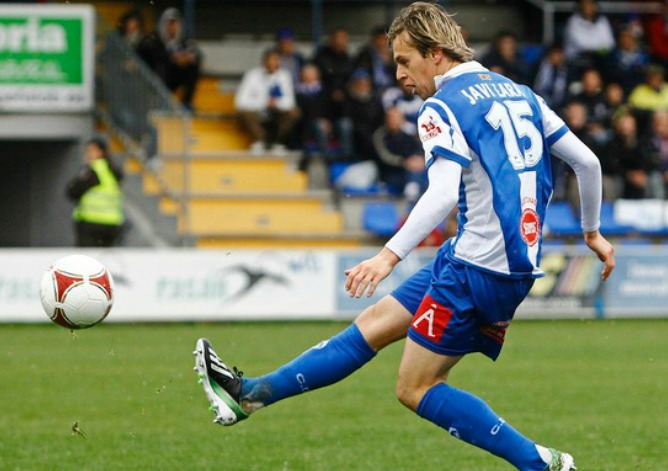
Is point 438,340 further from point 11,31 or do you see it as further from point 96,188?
point 11,31

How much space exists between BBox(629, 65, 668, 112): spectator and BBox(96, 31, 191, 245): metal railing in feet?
20.4

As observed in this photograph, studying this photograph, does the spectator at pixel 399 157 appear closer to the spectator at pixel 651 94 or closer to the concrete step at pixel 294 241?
the concrete step at pixel 294 241

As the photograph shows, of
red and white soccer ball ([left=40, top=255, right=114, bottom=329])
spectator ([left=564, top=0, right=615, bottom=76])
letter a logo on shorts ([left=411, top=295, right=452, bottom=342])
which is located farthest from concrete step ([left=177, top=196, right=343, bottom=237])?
letter a logo on shorts ([left=411, top=295, right=452, bottom=342])

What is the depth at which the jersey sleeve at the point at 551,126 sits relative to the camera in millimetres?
5812

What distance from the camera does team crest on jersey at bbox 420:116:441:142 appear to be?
17.9 ft

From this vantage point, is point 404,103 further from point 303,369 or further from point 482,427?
point 482,427

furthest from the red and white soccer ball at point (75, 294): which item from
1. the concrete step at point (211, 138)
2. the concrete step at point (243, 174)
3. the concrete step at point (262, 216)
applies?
the concrete step at point (243, 174)

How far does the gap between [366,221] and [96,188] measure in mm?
3885

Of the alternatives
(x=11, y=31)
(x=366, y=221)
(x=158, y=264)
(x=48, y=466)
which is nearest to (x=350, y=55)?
(x=366, y=221)

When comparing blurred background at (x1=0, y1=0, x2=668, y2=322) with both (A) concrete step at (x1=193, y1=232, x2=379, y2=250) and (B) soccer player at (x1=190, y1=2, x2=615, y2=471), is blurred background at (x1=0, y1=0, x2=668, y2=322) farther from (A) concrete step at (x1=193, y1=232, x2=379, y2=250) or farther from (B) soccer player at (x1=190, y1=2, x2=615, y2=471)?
(B) soccer player at (x1=190, y1=2, x2=615, y2=471)

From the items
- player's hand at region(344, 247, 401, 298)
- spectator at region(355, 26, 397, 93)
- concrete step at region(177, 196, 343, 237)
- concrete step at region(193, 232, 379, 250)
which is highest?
player's hand at region(344, 247, 401, 298)

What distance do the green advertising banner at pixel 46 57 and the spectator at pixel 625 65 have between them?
→ 7207mm

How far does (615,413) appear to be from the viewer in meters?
9.02

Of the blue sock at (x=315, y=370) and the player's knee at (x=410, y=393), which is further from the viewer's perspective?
the blue sock at (x=315, y=370)
